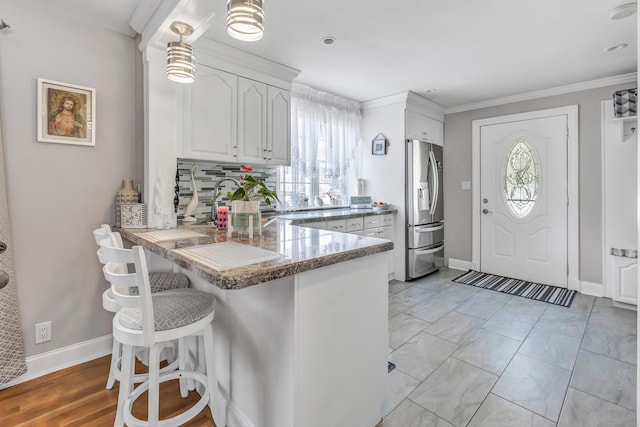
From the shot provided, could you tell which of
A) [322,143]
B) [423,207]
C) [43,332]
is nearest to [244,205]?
[43,332]

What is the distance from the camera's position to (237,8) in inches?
45.6

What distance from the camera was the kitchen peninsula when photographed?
45.5 inches

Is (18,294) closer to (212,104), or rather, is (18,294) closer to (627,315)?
(212,104)

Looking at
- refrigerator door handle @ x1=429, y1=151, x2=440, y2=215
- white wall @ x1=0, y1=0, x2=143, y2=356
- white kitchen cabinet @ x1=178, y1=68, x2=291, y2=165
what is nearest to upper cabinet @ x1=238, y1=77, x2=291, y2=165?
white kitchen cabinet @ x1=178, y1=68, x2=291, y2=165

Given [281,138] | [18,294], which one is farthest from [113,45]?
[18,294]

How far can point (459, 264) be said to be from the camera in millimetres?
4539

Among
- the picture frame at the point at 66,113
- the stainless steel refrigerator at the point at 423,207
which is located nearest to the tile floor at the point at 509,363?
the stainless steel refrigerator at the point at 423,207

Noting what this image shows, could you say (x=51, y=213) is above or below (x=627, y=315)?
above

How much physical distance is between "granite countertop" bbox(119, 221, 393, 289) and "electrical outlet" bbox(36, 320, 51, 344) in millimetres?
820

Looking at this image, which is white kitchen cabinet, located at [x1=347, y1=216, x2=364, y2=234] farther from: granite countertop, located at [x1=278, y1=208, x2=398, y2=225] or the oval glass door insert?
the oval glass door insert

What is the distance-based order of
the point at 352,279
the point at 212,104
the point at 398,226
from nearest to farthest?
1. the point at 352,279
2. the point at 212,104
3. the point at 398,226

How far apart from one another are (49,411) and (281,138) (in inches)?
98.3

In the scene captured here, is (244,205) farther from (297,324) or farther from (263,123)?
(263,123)

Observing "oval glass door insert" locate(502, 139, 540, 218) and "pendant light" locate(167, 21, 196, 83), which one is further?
"oval glass door insert" locate(502, 139, 540, 218)
